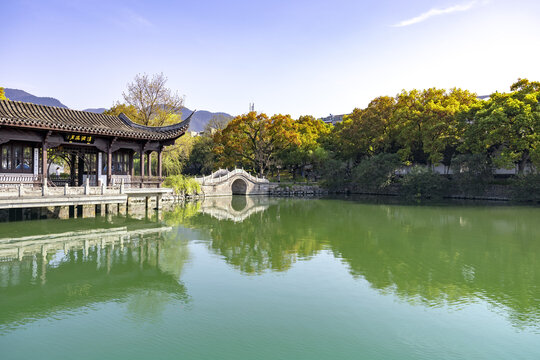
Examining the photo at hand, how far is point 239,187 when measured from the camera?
33906 mm

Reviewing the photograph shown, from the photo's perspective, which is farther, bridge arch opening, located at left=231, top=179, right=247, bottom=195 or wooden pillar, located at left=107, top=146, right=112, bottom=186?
bridge arch opening, located at left=231, top=179, right=247, bottom=195

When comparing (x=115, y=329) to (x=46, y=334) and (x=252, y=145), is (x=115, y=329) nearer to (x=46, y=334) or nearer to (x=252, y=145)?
(x=46, y=334)

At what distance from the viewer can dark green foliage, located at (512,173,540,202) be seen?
24.7 metres

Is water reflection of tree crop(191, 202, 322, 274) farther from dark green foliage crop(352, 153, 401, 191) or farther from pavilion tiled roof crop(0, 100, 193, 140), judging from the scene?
dark green foliage crop(352, 153, 401, 191)

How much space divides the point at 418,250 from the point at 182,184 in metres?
17.8

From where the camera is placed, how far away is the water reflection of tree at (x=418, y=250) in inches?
283

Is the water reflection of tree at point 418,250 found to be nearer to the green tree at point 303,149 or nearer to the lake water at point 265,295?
the lake water at point 265,295

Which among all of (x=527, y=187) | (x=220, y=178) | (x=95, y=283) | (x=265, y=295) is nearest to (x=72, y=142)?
(x=95, y=283)

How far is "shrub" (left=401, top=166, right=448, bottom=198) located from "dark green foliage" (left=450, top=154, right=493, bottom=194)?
1112 millimetres

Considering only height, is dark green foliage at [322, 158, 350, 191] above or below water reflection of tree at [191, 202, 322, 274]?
above

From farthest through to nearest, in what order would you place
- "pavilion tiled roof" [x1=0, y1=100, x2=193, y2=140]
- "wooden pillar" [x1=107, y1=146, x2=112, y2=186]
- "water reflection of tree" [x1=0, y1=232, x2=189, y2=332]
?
"wooden pillar" [x1=107, y1=146, x2=112, y2=186]
"pavilion tiled roof" [x1=0, y1=100, x2=193, y2=140]
"water reflection of tree" [x1=0, y1=232, x2=189, y2=332]

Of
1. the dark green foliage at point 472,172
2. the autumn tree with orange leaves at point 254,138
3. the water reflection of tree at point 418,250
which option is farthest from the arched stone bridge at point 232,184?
the dark green foliage at point 472,172

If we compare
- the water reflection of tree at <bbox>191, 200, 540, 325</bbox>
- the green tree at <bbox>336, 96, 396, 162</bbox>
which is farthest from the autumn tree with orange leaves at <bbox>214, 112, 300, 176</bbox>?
the water reflection of tree at <bbox>191, 200, 540, 325</bbox>

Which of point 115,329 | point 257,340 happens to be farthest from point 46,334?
point 257,340
